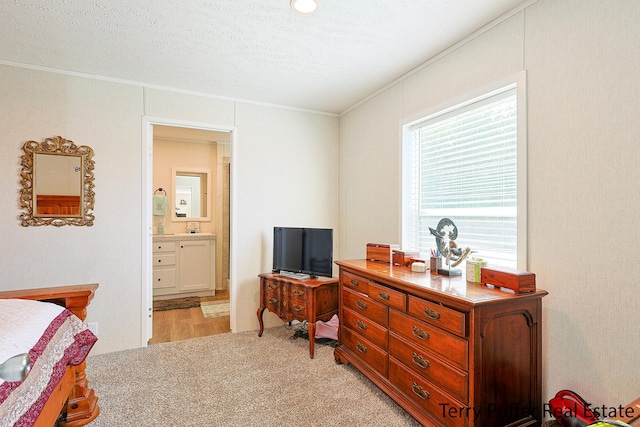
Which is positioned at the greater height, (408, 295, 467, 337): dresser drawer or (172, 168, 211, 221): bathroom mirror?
(172, 168, 211, 221): bathroom mirror

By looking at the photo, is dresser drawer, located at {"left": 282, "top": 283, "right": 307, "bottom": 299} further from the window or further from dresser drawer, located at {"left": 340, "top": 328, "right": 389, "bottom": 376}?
the window

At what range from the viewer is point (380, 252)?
2.78 m

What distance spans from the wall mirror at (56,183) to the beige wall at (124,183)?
6cm

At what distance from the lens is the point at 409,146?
303cm

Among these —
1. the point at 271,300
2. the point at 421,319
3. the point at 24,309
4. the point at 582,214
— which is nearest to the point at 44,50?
the point at 24,309

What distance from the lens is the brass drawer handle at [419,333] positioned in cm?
188

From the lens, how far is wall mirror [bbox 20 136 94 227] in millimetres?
2789

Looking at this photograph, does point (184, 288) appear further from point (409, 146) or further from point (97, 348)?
point (409, 146)

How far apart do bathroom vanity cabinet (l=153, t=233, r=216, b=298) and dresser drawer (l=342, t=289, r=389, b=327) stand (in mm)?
3190

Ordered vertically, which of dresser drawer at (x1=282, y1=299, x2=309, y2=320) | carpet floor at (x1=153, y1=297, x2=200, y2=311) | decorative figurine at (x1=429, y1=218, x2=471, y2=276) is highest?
decorative figurine at (x1=429, y1=218, x2=471, y2=276)


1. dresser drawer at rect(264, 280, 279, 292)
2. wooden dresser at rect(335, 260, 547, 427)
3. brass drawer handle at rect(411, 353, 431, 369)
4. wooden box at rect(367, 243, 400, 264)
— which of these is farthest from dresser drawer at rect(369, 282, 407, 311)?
dresser drawer at rect(264, 280, 279, 292)

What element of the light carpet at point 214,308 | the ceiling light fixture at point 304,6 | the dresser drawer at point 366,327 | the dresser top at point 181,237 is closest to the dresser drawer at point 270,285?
the dresser drawer at point 366,327

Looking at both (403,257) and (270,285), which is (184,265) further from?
(403,257)

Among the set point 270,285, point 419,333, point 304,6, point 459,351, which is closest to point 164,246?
Result: point 270,285
